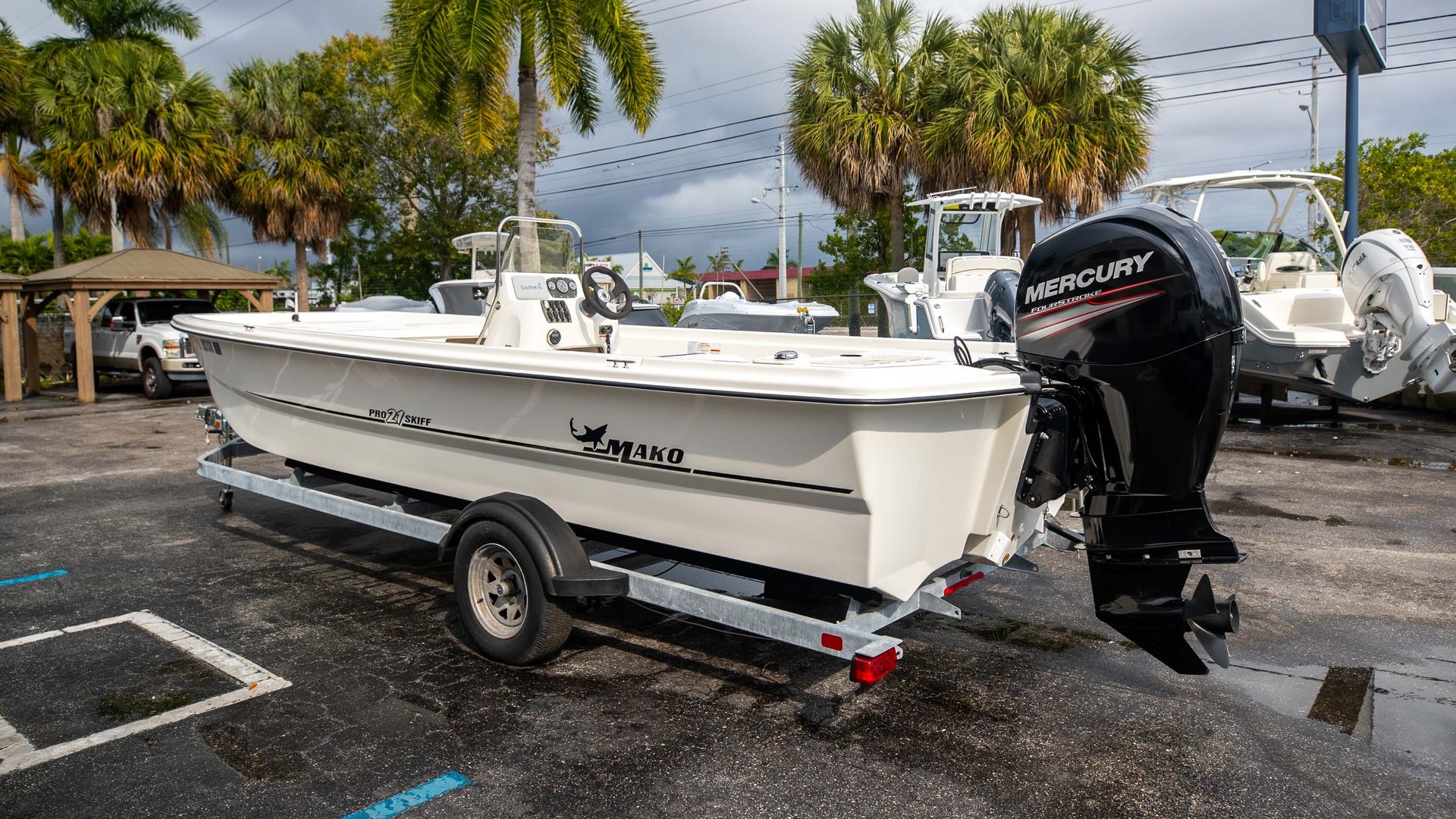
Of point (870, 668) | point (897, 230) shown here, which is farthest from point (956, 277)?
point (870, 668)

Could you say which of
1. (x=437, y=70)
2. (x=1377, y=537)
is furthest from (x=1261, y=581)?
(x=437, y=70)

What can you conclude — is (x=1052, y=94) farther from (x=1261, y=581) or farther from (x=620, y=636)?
(x=620, y=636)

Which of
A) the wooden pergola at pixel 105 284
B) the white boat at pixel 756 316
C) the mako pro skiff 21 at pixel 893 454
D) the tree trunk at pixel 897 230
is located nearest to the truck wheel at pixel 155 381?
the wooden pergola at pixel 105 284

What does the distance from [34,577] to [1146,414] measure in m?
5.90

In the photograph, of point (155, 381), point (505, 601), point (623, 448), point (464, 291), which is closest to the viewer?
point (623, 448)

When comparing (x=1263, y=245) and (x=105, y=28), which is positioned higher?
(x=105, y=28)

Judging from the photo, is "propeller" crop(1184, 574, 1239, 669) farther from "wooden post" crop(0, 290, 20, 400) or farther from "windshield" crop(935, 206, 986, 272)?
"wooden post" crop(0, 290, 20, 400)

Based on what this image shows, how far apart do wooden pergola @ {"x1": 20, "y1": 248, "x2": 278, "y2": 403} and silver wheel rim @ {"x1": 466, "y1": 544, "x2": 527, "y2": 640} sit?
13887mm

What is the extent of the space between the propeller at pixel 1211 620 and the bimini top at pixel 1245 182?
977cm

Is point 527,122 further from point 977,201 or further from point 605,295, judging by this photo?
point 605,295

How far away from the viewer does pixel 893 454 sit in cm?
329

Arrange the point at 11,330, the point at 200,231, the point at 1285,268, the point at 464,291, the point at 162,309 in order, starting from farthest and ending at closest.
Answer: the point at 200,231, the point at 162,309, the point at 11,330, the point at 464,291, the point at 1285,268

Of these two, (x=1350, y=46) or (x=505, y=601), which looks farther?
(x=1350, y=46)

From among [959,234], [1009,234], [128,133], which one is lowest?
[959,234]
